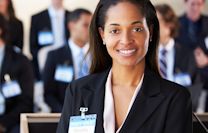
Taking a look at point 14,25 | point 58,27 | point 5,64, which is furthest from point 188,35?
point 5,64

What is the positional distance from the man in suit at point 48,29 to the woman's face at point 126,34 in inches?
119

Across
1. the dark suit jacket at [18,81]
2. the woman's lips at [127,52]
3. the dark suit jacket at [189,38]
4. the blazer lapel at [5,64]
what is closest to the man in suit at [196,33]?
the dark suit jacket at [189,38]

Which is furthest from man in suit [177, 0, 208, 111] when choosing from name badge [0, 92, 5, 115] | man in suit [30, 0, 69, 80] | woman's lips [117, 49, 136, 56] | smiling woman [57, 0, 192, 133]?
woman's lips [117, 49, 136, 56]

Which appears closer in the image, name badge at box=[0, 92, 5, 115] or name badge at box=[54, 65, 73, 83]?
name badge at box=[0, 92, 5, 115]

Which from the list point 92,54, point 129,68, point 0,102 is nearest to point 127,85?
point 129,68

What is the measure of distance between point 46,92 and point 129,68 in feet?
8.01

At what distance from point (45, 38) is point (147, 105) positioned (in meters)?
3.12

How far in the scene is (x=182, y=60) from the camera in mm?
4281

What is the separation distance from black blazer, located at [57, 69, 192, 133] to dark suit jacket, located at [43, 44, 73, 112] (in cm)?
230

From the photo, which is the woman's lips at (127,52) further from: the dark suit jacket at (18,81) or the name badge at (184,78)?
the name badge at (184,78)

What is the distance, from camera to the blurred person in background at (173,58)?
4.25 meters

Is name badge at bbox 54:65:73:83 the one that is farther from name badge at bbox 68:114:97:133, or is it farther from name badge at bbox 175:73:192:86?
name badge at bbox 68:114:97:133

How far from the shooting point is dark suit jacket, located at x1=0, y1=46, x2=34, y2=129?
11.6 ft

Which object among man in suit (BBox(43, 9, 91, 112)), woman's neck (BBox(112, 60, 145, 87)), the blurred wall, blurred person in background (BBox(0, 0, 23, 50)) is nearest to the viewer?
woman's neck (BBox(112, 60, 145, 87))
